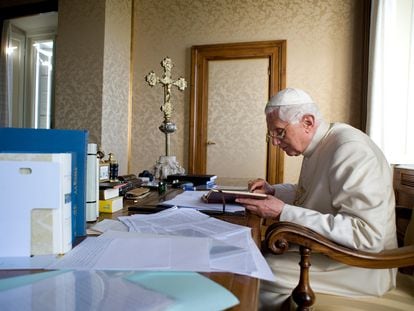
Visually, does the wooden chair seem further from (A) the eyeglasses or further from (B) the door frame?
(B) the door frame

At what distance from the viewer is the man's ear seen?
48.9 inches

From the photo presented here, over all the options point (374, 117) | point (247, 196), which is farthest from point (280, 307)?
point (374, 117)

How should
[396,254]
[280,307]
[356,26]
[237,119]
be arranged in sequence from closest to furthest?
[396,254], [280,307], [356,26], [237,119]

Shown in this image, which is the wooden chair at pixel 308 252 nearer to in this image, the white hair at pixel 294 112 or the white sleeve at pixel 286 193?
the white hair at pixel 294 112

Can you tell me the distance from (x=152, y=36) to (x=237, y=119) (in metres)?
1.47

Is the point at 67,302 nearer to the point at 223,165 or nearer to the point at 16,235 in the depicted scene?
the point at 16,235

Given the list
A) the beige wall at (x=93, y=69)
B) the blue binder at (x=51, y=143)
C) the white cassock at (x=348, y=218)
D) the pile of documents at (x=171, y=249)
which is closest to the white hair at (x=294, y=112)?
the white cassock at (x=348, y=218)

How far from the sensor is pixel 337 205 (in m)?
1.04

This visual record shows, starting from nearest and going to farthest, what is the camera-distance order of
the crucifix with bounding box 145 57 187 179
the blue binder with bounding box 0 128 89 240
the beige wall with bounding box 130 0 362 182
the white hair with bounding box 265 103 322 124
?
1. the blue binder with bounding box 0 128 89 240
2. the white hair with bounding box 265 103 322 124
3. the crucifix with bounding box 145 57 187 179
4. the beige wall with bounding box 130 0 362 182

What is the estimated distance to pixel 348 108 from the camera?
131 inches

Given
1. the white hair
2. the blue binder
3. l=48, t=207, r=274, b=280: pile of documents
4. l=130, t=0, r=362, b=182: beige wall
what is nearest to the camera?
l=48, t=207, r=274, b=280: pile of documents

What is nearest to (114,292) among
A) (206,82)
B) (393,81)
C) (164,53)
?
(393,81)

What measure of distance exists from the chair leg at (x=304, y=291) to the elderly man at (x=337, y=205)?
0.33ft

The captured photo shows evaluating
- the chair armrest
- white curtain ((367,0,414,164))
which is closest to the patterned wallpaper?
white curtain ((367,0,414,164))
